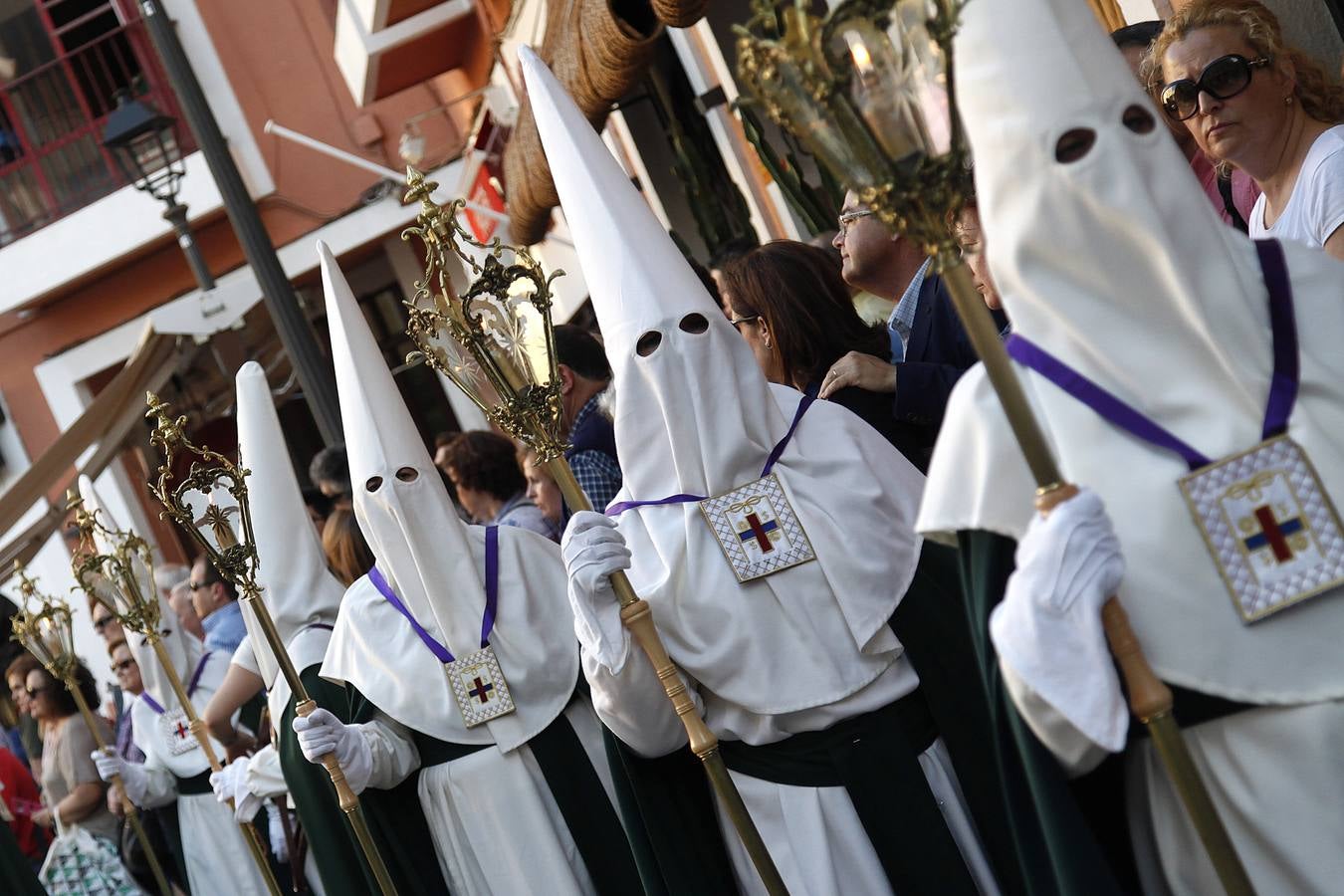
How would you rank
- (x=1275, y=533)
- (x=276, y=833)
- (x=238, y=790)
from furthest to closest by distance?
1. (x=276, y=833)
2. (x=238, y=790)
3. (x=1275, y=533)

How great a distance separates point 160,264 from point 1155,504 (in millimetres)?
19262

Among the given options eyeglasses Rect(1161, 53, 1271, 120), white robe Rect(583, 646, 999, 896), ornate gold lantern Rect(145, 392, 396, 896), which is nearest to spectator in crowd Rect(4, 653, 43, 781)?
ornate gold lantern Rect(145, 392, 396, 896)

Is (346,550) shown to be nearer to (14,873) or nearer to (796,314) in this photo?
(14,873)

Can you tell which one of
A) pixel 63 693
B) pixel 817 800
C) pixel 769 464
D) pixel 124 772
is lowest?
pixel 817 800

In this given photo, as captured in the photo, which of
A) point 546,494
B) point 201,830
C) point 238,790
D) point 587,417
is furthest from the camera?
point 201,830

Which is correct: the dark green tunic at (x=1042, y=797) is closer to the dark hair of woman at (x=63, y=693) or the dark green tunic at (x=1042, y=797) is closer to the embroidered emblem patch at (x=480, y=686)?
the embroidered emblem patch at (x=480, y=686)

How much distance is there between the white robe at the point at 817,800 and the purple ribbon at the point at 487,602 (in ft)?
4.93

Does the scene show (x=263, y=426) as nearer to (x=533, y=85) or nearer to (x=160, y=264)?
(x=533, y=85)

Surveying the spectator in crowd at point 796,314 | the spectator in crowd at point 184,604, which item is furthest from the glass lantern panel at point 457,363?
the spectator in crowd at point 184,604

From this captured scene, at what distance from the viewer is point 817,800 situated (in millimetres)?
4344

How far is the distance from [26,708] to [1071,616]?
11.1 meters

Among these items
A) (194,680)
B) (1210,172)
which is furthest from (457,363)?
(194,680)

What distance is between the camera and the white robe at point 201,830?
10.2m

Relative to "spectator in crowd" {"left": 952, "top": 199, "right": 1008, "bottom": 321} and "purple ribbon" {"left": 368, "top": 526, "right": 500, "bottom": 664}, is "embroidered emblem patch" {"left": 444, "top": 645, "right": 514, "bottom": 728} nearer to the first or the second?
"purple ribbon" {"left": 368, "top": 526, "right": 500, "bottom": 664}
